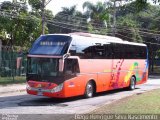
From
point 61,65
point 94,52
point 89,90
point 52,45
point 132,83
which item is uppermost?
point 52,45

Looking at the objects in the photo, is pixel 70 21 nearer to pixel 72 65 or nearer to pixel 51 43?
pixel 51 43

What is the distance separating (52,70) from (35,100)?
75.9 inches

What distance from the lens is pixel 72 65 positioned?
55.8 ft

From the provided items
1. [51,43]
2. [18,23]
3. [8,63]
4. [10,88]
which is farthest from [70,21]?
[51,43]

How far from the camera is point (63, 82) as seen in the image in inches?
647

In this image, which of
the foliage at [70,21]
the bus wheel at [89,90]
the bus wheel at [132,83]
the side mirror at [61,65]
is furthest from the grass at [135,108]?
the foliage at [70,21]

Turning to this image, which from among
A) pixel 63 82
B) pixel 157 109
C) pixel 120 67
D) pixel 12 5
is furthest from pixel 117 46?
pixel 12 5

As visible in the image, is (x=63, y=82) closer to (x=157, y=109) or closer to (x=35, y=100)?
(x=35, y=100)

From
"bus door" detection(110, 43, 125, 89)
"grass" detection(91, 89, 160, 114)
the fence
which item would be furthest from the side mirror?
the fence

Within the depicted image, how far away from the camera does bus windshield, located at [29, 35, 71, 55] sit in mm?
16672

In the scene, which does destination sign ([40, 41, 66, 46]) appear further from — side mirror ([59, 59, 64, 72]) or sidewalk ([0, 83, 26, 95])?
sidewalk ([0, 83, 26, 95])

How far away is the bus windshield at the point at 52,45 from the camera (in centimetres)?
1667

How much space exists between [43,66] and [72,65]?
1.31 metres

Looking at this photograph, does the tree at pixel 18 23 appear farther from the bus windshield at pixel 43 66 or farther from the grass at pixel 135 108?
the grass at pixel 135 108
